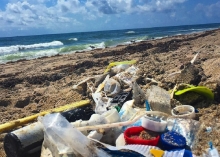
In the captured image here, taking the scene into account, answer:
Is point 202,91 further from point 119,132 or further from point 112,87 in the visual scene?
point 119,132

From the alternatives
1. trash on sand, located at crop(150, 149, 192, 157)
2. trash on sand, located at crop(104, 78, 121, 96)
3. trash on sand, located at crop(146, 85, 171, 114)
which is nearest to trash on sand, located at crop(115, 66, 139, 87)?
trash on sand, located at crop(104, 78, 121, 96)

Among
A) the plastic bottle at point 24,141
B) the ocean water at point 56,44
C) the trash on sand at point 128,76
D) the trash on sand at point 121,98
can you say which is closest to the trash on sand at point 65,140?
the plastic bottle at point 24,141

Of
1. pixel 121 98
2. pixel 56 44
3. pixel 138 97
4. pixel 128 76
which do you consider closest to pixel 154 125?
pixel 138 97

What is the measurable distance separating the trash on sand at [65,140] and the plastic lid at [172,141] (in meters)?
0.54

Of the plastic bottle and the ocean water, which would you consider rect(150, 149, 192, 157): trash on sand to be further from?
the ocean water

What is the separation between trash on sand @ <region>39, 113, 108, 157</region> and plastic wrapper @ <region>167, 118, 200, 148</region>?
0.88 meters

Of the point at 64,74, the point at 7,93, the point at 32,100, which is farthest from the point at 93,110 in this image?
the point at 64,74

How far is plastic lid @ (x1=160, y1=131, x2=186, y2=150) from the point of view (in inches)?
82.4

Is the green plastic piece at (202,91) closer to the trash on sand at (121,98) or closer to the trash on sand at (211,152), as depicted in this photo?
the trash on sand at (121,98)

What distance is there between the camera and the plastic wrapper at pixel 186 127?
7.82 feet

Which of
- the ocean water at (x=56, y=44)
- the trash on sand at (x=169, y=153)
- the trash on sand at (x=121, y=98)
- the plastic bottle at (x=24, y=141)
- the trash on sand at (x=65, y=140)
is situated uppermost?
the trash on sand at (x=65, y=140)

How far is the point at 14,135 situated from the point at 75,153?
78 cm

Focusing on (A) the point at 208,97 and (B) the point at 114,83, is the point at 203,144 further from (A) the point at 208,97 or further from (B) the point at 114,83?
(B) the point at 114,83

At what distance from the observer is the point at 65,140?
2080 millimetres
